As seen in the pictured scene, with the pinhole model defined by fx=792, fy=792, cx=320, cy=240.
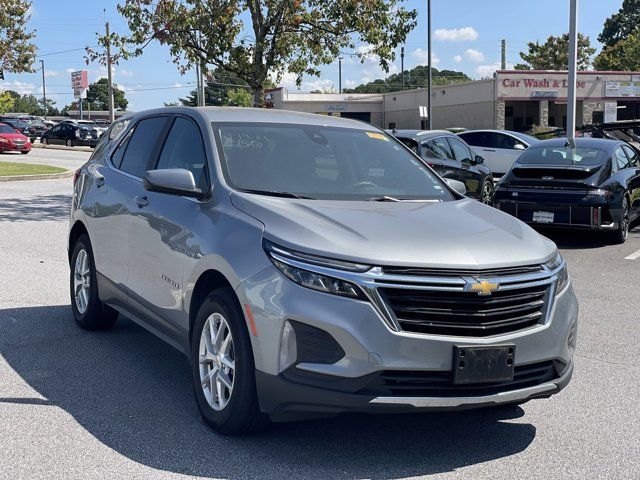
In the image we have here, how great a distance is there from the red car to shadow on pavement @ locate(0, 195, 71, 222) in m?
20.8

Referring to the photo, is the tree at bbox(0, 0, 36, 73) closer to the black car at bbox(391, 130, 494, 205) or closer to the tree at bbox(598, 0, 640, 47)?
the black car at bbox(391, 130, 494, 205)

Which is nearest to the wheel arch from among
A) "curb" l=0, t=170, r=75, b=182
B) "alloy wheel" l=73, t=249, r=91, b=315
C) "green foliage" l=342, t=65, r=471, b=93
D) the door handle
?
"alloy wheel" l=73, t=249, r=91, b=315

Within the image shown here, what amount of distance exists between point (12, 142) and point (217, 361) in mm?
36115

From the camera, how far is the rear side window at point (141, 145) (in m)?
5.83

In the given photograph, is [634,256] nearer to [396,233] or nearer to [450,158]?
[450,158]

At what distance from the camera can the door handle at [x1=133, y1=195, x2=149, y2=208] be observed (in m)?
5.42

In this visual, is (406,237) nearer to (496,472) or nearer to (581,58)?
(496,472)

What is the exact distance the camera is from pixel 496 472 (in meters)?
3.93

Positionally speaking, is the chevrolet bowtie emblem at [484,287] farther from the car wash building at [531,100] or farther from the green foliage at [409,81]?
the green foliage at [409,81]

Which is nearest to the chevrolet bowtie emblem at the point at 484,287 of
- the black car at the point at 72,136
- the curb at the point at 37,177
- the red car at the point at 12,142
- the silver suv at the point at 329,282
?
the silver suv at the point at 329,282

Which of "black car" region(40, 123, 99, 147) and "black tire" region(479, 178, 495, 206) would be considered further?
"black car" region(40, 123, 99, 147)

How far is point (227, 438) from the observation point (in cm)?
425

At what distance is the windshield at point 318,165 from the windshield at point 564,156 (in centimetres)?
714

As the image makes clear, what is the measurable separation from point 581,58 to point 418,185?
7414 centimetres
